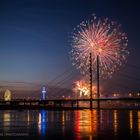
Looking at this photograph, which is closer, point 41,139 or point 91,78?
point 41,139

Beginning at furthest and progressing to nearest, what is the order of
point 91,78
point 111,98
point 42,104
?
point 42,104, point 111,98, point 91,78

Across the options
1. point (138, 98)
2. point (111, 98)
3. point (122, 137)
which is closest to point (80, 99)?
point (111, 98)

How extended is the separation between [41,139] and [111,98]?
122817 mm

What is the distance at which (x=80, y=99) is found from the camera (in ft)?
468

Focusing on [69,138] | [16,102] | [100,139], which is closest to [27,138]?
[69,138]

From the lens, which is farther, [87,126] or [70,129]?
[87,126]

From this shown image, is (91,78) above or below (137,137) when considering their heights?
above

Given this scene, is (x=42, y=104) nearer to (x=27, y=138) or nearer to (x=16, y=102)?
(x=16, y=102)

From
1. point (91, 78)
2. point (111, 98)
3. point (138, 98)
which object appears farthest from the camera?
point (111, 98)

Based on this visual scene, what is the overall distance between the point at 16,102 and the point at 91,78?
5391cm

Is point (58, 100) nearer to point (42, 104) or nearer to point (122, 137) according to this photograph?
point (42, 104)

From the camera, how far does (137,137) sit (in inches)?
923

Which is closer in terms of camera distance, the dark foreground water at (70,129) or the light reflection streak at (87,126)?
the dark foreground water at (70,129)

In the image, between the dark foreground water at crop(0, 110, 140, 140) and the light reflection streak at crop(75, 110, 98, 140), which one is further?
the light reflection streak at crop(75, 110, 98, 140)
